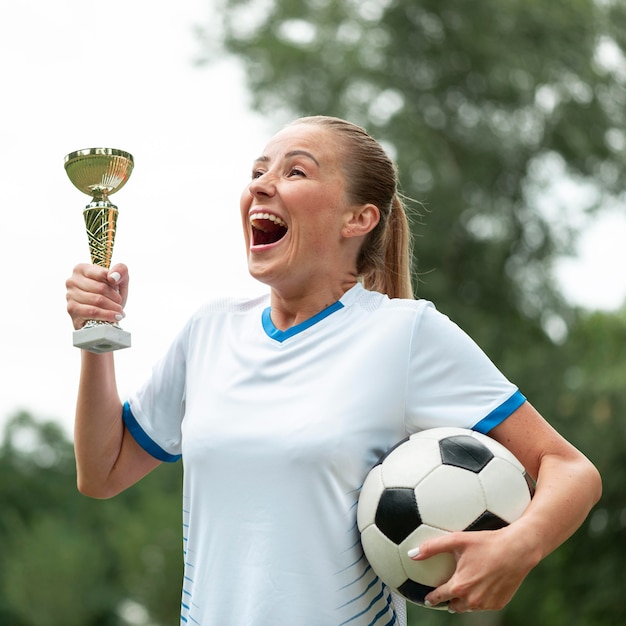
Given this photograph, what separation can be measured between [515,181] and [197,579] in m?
18.7

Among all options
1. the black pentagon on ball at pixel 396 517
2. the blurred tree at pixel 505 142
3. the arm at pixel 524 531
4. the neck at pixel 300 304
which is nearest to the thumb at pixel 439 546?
the arm at pixel 524 531

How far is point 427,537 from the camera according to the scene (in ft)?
9.16

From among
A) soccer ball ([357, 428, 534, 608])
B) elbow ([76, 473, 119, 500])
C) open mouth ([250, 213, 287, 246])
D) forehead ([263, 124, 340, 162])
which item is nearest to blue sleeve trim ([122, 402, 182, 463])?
elbow ([76, 473, 119, 500])

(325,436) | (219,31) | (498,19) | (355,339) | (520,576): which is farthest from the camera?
(219,31)

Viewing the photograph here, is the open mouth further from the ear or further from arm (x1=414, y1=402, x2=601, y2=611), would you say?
arm (x1=414, y1=402, x2=601, y2=611)

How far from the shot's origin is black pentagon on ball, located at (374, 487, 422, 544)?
280 centimetres

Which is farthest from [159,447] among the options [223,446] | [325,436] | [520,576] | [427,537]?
[520,576]

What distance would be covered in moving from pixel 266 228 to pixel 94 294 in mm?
512

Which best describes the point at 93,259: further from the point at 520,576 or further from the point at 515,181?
the point at 515,181

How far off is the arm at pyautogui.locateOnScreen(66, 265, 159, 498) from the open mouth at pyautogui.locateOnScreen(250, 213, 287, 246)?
380mm

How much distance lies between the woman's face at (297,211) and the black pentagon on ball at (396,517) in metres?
0.69

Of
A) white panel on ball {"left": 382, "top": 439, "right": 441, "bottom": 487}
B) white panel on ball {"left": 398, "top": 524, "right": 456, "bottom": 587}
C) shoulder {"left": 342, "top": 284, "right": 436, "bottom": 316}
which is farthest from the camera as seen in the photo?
shoulder {"left": 342, "top": 284, "right": 436, "bottom": 316}

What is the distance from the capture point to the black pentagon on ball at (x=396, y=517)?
110 inches

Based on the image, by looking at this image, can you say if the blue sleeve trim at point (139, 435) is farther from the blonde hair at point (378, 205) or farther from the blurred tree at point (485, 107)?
the blurred tree at point (485, 107)
